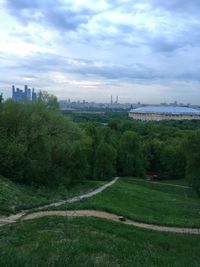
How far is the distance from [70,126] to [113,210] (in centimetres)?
2667

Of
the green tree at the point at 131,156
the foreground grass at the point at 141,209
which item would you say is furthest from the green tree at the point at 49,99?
the green tree at the point at 131,156

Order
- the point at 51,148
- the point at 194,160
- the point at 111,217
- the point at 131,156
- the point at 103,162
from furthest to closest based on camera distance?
the point at 131,156
the point at 103,162
the point at 194,160
the point at 51,148
the point at 111,217

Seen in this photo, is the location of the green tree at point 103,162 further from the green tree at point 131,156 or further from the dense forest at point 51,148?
the green tree at point 131,156

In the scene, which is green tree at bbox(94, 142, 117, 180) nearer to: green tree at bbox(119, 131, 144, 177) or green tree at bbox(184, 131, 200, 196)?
green tree at bbox(119, 131, 144, 177)

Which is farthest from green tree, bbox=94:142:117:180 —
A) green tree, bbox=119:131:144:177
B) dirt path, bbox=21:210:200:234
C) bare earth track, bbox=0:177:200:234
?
dirt path, bbox=21:210:200:234

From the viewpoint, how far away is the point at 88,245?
51.0 ft

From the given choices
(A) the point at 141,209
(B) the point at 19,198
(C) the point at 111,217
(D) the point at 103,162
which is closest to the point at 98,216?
(C) the point at 111,217

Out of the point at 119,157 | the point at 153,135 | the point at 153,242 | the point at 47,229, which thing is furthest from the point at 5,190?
the point at 153,135

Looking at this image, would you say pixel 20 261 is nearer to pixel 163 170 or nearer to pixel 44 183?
pixel 44 183

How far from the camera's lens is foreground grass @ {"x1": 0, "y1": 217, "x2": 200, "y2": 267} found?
492 inches

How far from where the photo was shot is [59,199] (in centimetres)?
3484

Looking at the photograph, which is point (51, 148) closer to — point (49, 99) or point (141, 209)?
point (49, 99)

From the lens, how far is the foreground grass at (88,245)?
12.5 meters

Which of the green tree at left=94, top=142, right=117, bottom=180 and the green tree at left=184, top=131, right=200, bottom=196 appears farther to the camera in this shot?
the green tree at left=94, top=142, right=117, bottom=180
